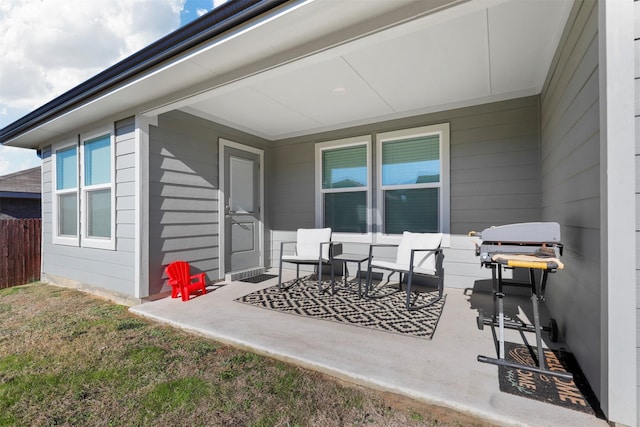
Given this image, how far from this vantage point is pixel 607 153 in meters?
1.36

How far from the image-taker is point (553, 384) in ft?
5.39

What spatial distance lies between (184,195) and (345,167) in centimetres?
239

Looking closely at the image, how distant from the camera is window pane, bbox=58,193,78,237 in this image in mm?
4340

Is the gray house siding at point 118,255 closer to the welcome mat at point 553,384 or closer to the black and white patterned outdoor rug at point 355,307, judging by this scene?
the black and white patterned outdoor rug at point 355,307

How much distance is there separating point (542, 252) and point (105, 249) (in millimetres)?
4635

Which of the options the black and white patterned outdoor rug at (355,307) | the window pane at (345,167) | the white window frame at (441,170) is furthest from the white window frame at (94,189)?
the white window frame at (441,170)

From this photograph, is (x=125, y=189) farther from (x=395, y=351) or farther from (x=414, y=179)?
(x=414, y=179)

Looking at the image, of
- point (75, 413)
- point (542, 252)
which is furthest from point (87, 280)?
point (542, 252)

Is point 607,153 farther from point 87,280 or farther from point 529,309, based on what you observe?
point 87,280

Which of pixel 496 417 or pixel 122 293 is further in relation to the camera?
pixel 122 293

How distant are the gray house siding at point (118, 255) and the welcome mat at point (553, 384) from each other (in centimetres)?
376

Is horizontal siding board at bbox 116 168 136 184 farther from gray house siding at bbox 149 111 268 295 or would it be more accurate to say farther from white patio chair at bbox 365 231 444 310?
white patio chair at bbox 365 231 444 310

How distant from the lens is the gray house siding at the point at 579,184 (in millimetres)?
1558

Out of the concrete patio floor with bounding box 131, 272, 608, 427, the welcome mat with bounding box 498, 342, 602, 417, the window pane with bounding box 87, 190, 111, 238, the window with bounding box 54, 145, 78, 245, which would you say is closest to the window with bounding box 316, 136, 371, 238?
the concrete patio floor with bounding box 131, 272, 608, 427
